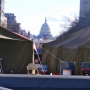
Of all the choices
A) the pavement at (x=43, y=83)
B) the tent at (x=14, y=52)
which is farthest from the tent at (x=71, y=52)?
the pavement at (x=43, y=83)

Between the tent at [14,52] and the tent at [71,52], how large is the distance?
310cm

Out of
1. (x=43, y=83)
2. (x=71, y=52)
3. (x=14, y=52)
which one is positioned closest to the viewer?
(x=43, y=83)

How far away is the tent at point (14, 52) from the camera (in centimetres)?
1274

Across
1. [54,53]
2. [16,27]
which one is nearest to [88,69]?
[54,53]

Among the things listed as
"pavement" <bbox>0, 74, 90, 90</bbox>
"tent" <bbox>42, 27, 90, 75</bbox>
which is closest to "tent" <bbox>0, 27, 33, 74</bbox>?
"tent" <bbox>42, 27, 90, 75</bbox>

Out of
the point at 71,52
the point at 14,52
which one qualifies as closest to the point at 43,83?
the point at 14,52

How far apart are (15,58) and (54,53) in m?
7.04

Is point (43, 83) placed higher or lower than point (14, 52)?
lower

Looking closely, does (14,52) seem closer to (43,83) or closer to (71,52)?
(71,52)

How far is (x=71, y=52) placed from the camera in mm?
16594

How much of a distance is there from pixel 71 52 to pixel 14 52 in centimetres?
439

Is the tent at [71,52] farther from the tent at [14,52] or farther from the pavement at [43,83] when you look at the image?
the pavement at [43,83]

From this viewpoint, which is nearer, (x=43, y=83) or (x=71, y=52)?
(x=43, y=83)

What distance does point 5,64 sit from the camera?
12773 mm
